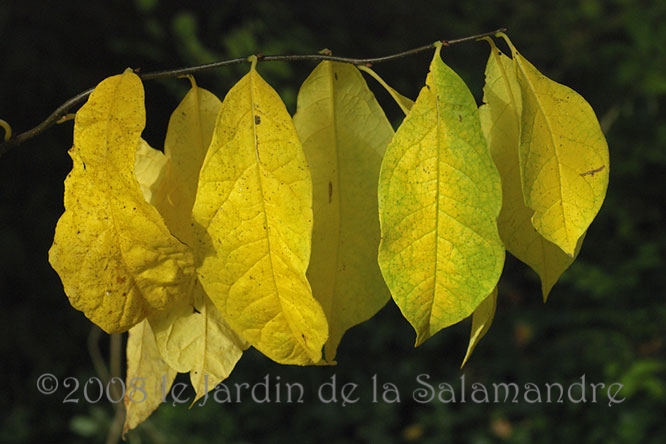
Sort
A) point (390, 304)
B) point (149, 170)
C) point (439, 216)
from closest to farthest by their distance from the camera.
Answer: point (439, 216)
point (149, 170)
point (390, 304)

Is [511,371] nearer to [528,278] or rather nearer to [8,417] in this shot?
[528,278]

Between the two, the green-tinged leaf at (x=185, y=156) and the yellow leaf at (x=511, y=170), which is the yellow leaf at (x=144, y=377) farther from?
the yellow leaf at (x=511, y=170)

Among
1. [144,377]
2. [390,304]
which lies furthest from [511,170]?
[390,304]

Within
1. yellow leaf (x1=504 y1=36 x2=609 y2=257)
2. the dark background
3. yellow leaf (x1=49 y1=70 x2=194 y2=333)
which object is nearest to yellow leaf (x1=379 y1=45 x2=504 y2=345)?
yellow leaf (x1=504 y1=36 x2=609 y2=257)

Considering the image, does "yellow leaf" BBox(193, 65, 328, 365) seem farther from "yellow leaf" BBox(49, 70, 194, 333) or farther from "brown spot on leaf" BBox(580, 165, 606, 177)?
"brown spot on leaf" BBox(580, 165, 606, 177)

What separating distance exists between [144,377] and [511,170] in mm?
365

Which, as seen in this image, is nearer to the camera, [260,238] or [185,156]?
[260,238]

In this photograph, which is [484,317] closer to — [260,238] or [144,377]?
[260,238]

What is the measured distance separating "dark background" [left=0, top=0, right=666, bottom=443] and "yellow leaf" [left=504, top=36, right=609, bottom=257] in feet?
5.55

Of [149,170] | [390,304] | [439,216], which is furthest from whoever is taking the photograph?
A: [390,304]

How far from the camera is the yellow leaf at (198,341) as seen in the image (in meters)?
0.58

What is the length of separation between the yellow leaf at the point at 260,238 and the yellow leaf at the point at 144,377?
6.0 inches

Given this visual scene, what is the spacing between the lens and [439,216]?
50 centimetres

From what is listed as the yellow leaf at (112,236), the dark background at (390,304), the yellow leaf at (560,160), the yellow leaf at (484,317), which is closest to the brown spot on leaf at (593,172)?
the yellow leaf at (560,160)
